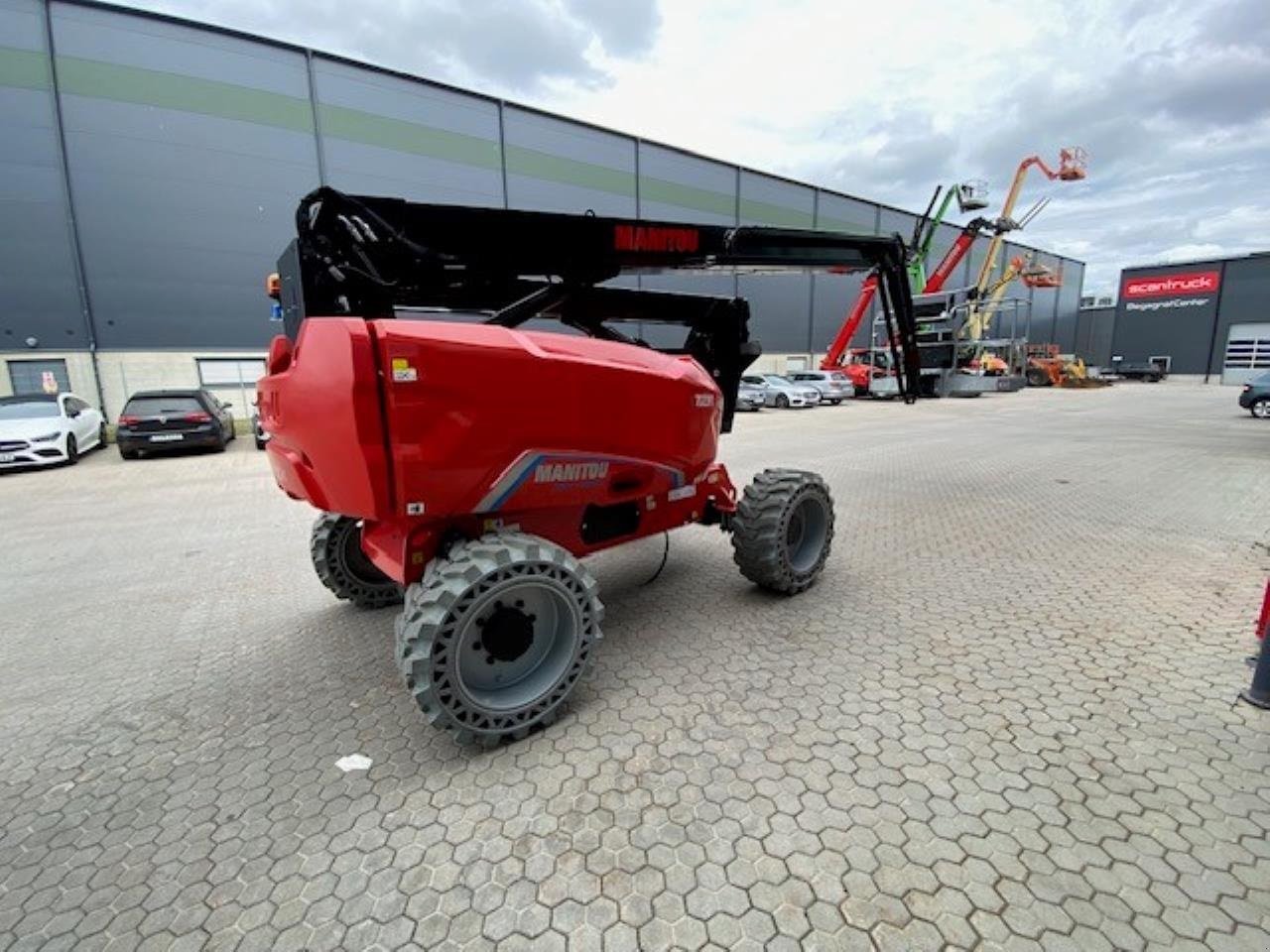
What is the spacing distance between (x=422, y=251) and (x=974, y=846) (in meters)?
3.68

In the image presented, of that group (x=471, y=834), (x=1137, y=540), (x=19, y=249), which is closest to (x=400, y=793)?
(x=471, y=834)

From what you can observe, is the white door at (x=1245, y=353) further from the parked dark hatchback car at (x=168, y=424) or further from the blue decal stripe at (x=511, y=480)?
the parked dark hatchback car at (x=168, y=424)

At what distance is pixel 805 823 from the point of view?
7.19 feet

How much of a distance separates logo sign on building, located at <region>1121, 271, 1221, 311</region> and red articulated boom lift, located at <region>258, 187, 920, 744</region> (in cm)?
5407

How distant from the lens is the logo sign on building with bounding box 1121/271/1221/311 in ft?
135

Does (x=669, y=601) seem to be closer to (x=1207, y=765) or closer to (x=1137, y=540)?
(x=1207, y=765)

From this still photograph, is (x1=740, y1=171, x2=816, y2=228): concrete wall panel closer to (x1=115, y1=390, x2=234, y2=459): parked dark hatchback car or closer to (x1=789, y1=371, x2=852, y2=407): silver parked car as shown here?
(x1=789, y1=371, x2=852, y2=407): silver parked car

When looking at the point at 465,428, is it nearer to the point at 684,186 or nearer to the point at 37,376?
the point at 37,376

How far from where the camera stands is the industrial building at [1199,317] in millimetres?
38938

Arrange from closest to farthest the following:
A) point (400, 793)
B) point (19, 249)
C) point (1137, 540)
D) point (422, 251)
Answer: point (400, 793) < point (422, 251) < point (1137, 540) < point (19, 249)

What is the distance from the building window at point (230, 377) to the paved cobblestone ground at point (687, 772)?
53.6ft

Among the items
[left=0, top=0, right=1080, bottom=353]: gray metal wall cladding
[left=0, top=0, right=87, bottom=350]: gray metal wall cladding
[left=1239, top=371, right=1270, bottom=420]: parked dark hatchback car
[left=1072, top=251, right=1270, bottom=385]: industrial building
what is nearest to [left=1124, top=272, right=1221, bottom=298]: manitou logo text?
[left=1072, top=251, right=1270, bottom=385]: industrial building

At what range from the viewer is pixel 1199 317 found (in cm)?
4156

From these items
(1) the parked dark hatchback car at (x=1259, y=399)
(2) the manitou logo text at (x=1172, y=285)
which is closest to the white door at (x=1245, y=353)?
(2) the manitou logo text at (x=1172, y=285)
